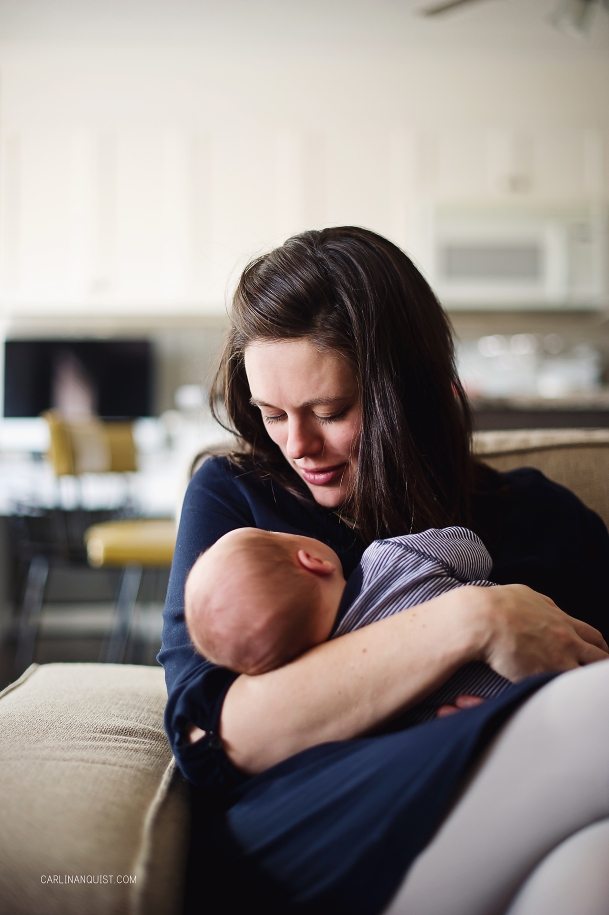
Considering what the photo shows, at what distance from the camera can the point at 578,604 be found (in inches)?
40.1

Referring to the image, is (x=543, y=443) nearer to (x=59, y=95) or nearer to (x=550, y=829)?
(x=550, y=829)

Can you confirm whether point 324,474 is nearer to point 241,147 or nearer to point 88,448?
point 88,448

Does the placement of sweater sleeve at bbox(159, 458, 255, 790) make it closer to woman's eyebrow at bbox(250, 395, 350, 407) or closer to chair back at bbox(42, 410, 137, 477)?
woman's eyebrow at bbox(250, 395, 350, 407)

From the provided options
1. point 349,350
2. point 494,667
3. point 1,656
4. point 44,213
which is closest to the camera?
point 494,667

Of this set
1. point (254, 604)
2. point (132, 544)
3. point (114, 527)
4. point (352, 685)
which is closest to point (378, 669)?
point (352, 685)

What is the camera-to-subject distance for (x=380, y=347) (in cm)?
99

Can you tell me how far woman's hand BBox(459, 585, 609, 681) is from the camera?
0.72 meters

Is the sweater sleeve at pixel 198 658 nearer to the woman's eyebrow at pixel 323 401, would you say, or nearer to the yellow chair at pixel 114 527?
the woman's eyebrow at pixel 323 401

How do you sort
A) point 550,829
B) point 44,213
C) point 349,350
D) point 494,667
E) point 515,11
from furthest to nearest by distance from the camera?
point 44,213 → point 515,11 → point 349,350 → point 494,667 → point 550,829

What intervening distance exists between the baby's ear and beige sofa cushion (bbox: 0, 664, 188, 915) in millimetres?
273

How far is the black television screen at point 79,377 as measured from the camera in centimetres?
444

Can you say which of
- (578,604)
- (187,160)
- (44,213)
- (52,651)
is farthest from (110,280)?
(578,604)

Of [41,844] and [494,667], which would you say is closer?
[41,844]

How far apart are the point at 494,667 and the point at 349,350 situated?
17.8 inches
